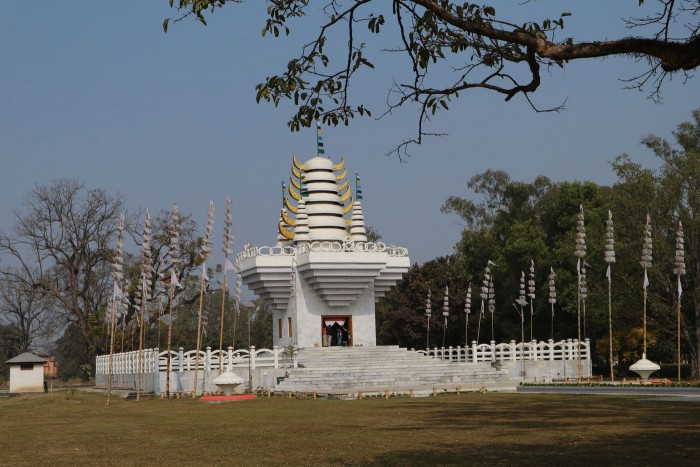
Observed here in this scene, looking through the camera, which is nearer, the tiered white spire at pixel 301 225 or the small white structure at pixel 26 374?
the tiered white spire at pixel 301 225

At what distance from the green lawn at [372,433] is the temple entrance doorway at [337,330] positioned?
17.5 metres

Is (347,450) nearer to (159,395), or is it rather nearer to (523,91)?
(523,91)

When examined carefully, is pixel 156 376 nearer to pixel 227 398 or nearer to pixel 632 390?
pixel 227 398

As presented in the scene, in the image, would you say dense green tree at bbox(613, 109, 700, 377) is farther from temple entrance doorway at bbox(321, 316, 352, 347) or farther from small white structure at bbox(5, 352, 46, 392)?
small white structure at bbox(5, 352, 46, 392)

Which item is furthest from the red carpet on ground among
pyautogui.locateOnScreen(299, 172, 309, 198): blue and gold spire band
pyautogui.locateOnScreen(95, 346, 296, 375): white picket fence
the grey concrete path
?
pyautogui.locateOnScreen(299, 172, 309, 198): blue and gold spire band

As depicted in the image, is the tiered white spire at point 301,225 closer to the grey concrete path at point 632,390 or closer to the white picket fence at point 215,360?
the white picket fence at point 215,360

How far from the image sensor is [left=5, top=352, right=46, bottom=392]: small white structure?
4831cm

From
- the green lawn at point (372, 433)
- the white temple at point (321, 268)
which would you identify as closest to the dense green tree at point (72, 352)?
the white temple at point (321, 268)

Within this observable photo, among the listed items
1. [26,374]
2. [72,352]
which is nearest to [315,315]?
[26,374]

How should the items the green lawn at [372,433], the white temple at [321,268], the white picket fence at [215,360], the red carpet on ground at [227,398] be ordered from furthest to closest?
the white temple at [321,268]
the white picket fence at [215,360]
the red carpet on ground at [227,398]
the green lawn at [372,433]

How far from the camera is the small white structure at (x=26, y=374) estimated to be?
48312 mm

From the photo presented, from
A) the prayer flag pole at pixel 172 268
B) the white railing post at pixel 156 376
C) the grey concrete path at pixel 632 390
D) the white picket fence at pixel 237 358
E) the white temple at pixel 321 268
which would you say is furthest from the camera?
the white temple at pixel 321 268

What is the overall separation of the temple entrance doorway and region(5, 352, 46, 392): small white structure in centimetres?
1488

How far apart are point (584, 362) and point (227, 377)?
64.2 ft
